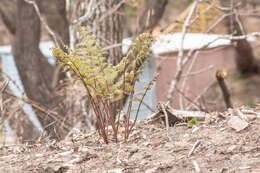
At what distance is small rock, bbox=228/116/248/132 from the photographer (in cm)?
227

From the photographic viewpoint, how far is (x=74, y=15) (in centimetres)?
438

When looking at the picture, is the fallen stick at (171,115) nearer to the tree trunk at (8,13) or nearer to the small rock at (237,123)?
the small rock at (237,123)

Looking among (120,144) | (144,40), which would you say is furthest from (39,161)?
(144,40)

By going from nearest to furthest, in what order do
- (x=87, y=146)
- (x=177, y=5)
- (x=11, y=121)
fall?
(x=87, y=146) < (x=11, y=121) < (x=177, y=5)

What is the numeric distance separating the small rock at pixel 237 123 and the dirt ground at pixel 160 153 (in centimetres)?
2

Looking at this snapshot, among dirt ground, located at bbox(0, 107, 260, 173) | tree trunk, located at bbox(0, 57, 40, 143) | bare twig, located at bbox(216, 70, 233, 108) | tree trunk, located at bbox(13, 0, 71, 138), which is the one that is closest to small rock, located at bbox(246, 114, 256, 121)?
dirt ground, located at bbox(0, 107, 260, 173)

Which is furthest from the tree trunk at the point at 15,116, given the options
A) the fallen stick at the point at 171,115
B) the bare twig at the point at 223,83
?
the bare twig at the point at 223,83

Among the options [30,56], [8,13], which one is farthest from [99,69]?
[8,13]

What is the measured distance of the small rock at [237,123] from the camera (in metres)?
2.27

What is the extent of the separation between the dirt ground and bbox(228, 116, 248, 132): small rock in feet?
0.07

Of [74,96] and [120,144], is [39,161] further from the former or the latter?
[74,96]

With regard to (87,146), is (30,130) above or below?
below

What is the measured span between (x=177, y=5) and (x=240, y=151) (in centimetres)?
1386

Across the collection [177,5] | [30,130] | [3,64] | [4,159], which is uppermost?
[177,5]
